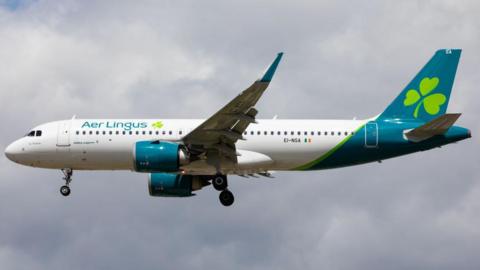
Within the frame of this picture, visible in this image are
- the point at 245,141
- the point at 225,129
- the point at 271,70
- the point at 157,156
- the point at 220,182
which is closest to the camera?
the point at 271,70

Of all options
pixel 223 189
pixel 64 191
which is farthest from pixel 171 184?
pixel 64 191

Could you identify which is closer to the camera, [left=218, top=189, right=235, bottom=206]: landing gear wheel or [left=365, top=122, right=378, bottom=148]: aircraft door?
[left=365, top=122, right=378, bottom=148]: aircraft door

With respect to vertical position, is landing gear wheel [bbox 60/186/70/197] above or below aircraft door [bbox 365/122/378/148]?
below

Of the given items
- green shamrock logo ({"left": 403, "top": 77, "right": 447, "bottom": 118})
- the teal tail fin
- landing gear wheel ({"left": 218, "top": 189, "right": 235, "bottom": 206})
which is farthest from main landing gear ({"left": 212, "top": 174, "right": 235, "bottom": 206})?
green shamrock logo ({"left": 403, "top": 77, "right": 447, "bottom": 118})

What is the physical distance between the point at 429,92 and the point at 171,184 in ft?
47.1

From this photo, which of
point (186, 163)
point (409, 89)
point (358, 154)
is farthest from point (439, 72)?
point (186, 163)

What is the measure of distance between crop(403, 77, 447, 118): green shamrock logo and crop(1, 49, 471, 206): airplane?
0.05 meters

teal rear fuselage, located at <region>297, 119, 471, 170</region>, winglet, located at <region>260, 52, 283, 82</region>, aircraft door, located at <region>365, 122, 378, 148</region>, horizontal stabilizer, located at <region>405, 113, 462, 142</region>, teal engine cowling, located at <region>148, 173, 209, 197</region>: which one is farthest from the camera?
teal engine cowling, located at <region>148, 173, 209, 197</region>

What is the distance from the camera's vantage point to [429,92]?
60156 millimetres

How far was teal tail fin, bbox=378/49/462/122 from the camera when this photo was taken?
196 ft

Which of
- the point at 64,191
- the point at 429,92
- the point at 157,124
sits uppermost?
the point at 429,92

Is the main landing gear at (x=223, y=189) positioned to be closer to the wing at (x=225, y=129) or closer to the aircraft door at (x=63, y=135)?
the wing at (x=225, y=129)

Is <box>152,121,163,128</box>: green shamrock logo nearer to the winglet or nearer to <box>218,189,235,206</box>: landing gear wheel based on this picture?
<box>218,189,235,206</box>: landing gear wheel

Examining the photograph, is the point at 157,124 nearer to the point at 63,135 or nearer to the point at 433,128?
the point at 63,135
